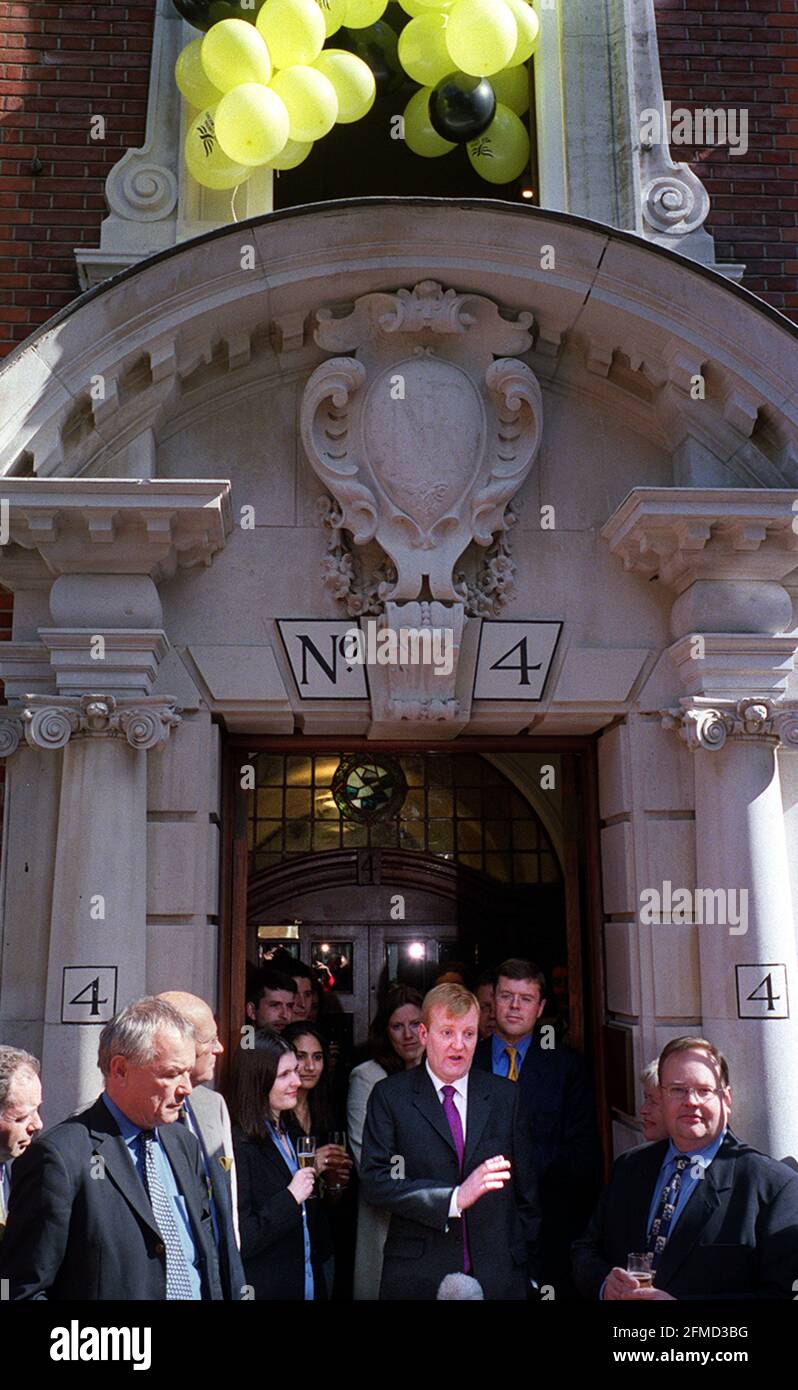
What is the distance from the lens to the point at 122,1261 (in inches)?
121

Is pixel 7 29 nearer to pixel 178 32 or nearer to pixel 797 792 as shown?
pixel 178 32

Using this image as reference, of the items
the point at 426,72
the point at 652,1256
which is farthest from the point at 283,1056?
the point at 426,72

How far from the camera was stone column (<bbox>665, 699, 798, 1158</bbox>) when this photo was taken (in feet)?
17.1

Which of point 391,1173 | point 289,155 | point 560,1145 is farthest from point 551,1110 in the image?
point 289,155

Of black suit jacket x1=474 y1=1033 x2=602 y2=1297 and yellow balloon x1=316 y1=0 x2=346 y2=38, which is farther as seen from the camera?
yellow balloon x1=316 y1=0 x2=346 y2=38

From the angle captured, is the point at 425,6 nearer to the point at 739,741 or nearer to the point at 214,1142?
the point at 739,741

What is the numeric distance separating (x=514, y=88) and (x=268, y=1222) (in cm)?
621

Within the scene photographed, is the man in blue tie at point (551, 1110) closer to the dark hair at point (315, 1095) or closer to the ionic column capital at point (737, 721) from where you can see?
the dark hair at point (315, 1095)

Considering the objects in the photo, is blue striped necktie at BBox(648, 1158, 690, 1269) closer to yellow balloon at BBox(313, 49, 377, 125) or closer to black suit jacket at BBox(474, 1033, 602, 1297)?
black suit jacket at BBox(474, 1033, 602, 1297)

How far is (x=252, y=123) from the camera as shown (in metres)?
5.28

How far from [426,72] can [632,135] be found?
138cm

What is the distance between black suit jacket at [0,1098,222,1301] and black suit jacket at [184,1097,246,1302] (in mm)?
410

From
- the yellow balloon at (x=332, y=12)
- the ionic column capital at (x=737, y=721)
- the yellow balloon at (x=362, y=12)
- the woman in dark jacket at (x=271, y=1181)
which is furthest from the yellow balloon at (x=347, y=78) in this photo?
the woman in dark jacket at (x=271, y=1181)

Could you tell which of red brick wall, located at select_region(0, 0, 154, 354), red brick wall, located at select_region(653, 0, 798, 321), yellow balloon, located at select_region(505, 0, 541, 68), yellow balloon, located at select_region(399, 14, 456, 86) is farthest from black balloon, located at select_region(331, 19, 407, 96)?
red brick wall, located at select_region(653, 0, 798, 321)
